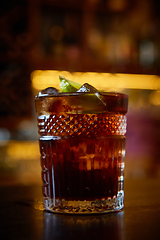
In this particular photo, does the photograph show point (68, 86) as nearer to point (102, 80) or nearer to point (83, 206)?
point (83, 206)

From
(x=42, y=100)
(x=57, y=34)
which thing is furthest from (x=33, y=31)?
(x=42, y=100)

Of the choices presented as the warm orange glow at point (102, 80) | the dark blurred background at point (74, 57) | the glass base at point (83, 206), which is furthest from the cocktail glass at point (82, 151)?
the warm orange glow at point (102, 80)

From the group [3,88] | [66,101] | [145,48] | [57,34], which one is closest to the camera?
[66,101]

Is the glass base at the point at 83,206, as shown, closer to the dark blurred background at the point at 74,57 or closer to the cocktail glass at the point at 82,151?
the cocktail glass at the point at 82,151

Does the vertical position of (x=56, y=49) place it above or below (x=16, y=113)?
above

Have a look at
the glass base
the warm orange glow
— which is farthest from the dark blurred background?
the glass base

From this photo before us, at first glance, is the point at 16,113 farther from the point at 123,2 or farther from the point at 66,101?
the point at 66,101
